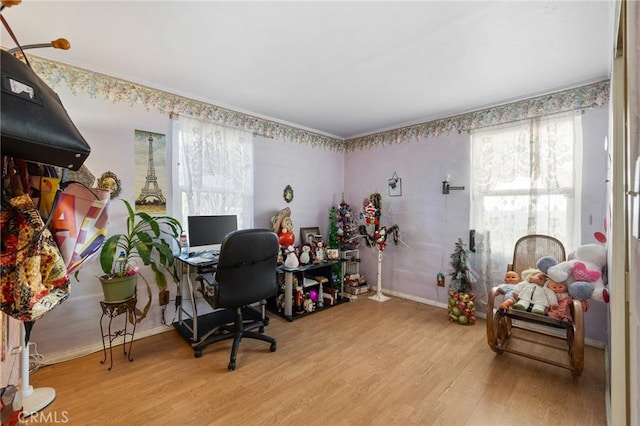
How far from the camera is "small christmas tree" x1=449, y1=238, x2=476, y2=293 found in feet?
10.00

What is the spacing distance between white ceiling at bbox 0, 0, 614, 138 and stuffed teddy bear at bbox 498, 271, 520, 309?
175cm

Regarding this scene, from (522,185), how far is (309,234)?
8.27ft

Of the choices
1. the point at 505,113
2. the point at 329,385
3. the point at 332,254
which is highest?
the point at 505,113

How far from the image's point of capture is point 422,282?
3.62m

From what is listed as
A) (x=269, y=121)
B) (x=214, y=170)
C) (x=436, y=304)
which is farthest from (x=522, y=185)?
(x=214, y=170)

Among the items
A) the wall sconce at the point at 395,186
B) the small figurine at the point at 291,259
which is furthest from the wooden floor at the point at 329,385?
the wall sconce at the point at 395,186

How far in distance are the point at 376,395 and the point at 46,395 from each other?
2.11 meters

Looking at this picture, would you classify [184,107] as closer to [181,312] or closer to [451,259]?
[181,312]

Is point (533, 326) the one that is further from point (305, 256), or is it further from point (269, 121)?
point (269, 121)

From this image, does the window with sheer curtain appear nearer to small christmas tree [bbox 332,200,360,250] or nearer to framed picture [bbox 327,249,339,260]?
small christmas tree [bbox 332,200,360,250]

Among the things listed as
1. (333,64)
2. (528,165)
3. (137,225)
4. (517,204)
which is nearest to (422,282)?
(517,204)

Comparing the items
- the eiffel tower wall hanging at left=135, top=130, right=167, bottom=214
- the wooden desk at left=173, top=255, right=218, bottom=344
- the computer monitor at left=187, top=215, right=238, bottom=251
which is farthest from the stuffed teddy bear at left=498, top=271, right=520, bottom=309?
the eiffel tower wall hanging at left=135, top=130, right=167, bottom=214

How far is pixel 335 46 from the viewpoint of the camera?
1.96 metres

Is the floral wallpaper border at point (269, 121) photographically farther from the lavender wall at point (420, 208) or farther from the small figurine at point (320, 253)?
the small figurine at point (320, 253)
